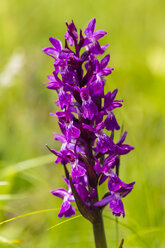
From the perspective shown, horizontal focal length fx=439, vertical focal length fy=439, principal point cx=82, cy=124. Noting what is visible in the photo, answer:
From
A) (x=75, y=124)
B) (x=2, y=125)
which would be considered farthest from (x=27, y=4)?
(x=75, y=124)

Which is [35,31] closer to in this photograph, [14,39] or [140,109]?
[14,39]

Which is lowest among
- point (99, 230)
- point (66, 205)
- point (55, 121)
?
point (99, 230)

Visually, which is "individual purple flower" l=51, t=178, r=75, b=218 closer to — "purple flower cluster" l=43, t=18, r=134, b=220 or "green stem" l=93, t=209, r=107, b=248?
→ "purple flower cluster" l=43, t=18, r=134, b=220

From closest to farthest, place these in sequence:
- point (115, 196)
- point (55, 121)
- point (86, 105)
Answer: point (86, 105) < point (115, 196) < point (55, 121)

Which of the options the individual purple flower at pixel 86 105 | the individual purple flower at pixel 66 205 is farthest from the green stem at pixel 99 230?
the individual purple flower at pixel 86 105

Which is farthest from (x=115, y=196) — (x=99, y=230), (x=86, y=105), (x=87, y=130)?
(x=86, y=105)

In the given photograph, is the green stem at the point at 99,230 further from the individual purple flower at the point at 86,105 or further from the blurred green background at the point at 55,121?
the individual purple flower at the point at 86,105

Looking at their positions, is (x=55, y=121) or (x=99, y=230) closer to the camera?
(x=99, y=230)

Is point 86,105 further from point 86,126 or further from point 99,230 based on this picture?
point 99,230

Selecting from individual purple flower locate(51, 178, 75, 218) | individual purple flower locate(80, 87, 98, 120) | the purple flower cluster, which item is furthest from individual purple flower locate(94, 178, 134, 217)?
individual purple flower locate(80, 87, 98, 120)

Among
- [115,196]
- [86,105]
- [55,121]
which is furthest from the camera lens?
[55,121]
